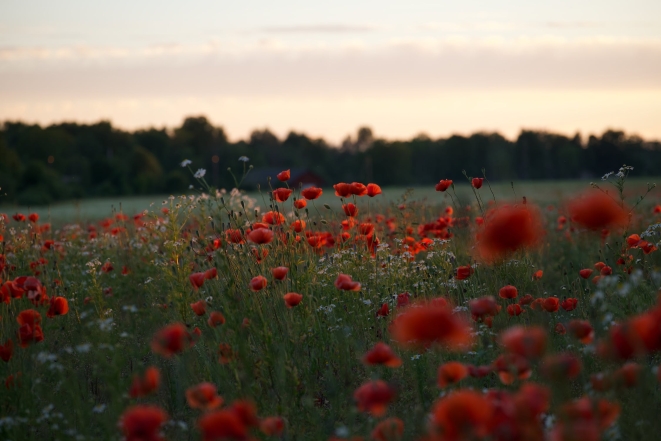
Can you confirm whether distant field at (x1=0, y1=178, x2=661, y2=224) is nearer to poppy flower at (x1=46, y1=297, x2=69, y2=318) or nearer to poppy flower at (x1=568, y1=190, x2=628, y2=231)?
poppy flower at (x1=568, y1=190, x2=628, y2=231)

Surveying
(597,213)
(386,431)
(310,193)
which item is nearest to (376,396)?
(386,431)

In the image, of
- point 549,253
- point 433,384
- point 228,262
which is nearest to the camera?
point 433,384

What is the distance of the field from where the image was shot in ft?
6.43

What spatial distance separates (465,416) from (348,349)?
7.85 feet

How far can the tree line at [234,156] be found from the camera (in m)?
41.3

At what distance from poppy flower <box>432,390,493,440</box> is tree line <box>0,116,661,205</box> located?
23.9m

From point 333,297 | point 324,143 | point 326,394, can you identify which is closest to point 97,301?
point 333,297

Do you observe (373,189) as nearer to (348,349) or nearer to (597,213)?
(348,349)

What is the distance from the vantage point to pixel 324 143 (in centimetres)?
7350

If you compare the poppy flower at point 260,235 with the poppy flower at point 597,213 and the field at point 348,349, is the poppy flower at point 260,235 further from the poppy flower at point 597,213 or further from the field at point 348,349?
the poppy flower at point 597,213

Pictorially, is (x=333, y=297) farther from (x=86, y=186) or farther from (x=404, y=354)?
(x=86, y=186)

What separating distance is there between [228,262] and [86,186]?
49.6 meters

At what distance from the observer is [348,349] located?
4094 millimetres

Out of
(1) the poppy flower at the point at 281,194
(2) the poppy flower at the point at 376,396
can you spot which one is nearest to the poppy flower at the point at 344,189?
(1) the poppy flower at the point at 281,194
